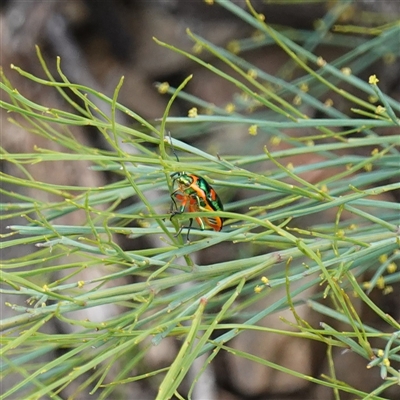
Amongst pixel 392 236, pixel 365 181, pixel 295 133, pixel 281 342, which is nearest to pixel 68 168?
pixel 295 133

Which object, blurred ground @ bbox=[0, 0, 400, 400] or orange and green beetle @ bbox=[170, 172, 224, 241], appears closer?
orange and green beetle @ bbox=[170, 172, 224, 241]

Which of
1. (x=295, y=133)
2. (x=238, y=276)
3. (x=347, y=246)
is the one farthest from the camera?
(x=295, y=133)

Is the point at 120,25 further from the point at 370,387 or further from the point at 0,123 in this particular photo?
the point at 370,387

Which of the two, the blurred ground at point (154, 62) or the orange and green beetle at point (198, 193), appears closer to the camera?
the orange and green beetle at point (198, 193)

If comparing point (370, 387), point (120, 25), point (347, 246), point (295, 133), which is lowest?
point (370, 387)

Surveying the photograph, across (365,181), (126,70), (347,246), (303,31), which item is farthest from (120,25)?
(347,246)

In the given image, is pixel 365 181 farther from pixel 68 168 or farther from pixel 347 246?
pixel 68 168

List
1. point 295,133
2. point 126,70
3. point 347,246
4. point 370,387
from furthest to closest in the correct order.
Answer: point 126,70, point 295,133, point 370,387, point 347,246

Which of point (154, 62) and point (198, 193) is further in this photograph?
point (154, 62)

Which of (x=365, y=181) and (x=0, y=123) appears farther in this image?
(x=0, y=123)

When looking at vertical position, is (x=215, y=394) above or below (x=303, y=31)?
below
